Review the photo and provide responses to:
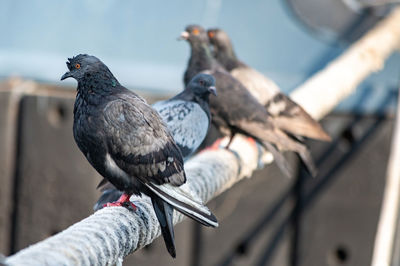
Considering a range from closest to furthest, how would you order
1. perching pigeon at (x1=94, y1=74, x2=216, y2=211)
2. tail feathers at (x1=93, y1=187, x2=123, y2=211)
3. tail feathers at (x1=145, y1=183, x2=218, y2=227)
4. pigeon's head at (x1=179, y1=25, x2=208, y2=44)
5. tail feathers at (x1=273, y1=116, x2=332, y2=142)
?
tail feathers at (x1=145, y1=183, x2=218, y2=227), tail feathers at (x1=93, y1=187, x2=123, y2=211), perching pigeon at (x1=94, y1=74, x2=216, y2=211), tail feathers at (x1=273, y1=116, x2=332, y2=142), pigeon's head at (x1=179, y1=25, x2=208, y2=44)

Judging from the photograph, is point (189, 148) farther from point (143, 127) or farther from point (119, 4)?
point (119, 4)

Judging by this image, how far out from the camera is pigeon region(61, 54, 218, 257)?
8.81 feet

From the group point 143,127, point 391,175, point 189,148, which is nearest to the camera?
point 143,127

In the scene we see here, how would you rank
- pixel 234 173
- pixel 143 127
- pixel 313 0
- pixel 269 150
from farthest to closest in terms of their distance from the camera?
pixel 313 0 → pixel 269 150 → pixel 234 173 → pixel 143 127

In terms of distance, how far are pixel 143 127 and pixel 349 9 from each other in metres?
5.61

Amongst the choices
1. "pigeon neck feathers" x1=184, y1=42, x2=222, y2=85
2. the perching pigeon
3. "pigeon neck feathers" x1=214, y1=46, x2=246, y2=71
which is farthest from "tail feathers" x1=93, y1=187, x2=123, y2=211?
"pigeon neck feathers" x1=214, y1=46, x2=246, y2=71

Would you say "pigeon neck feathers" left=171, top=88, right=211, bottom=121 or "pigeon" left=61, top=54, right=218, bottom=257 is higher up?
"pigeon" left=61, top=54, right=218, bottom=257

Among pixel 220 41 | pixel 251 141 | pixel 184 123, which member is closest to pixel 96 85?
pixel 184 123

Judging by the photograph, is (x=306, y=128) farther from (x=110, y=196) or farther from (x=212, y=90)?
(x=110, y=196)

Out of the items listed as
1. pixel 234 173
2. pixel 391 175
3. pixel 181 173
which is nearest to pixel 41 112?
pixel 234 173

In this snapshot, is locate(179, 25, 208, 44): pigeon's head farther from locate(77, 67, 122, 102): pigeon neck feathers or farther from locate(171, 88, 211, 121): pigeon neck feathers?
locate(77, 67, 122, 102): pigeon neck feathers

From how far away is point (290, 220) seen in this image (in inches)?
242

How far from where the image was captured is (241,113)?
4.86 meters

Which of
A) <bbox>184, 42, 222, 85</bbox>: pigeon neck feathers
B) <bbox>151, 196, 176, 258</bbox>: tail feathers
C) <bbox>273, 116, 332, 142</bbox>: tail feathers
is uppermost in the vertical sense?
<bbox>184, 42, 222, 85</bbox>: pigeon neck feathers
